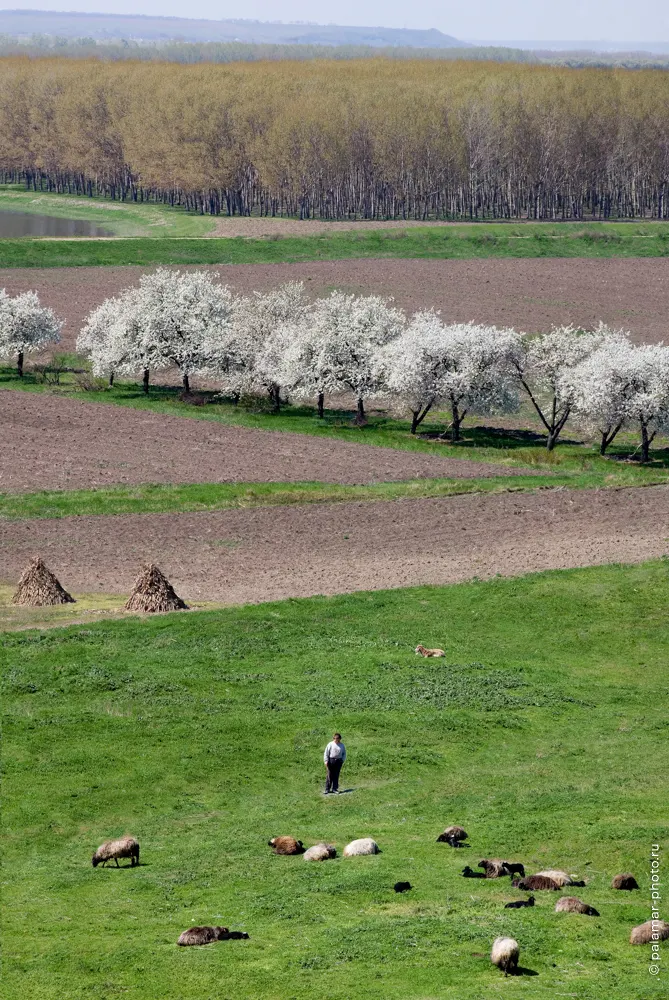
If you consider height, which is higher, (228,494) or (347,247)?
(347,247)

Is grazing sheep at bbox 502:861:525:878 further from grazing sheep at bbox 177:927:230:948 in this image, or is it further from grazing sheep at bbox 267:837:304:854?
grazing sheep at bbox 177:927:230:948

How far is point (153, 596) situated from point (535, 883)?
77.7 ft

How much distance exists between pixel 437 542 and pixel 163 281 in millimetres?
42801

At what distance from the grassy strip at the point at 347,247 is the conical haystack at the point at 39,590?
90408 millimetres

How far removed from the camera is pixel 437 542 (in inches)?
2368

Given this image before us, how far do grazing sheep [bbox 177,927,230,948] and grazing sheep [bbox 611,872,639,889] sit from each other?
24.2 feet

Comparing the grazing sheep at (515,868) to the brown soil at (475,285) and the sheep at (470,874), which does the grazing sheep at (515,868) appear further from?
the brown soil at (475,285)

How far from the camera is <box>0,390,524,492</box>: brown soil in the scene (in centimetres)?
7075

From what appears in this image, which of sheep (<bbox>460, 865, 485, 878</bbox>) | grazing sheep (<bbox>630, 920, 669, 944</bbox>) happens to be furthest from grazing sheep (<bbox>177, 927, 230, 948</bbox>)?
grazing sheep (<bbox>630, 920, 669, 944</bbox>)

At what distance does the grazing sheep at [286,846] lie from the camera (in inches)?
1155

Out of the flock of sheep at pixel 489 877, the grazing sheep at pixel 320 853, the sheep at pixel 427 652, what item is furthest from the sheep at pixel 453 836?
the sheep at pixel 427 652

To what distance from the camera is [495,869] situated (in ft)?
90.5

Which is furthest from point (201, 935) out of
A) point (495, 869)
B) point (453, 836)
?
point (453, 836)

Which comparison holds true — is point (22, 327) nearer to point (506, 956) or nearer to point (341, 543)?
point (341, 543)
